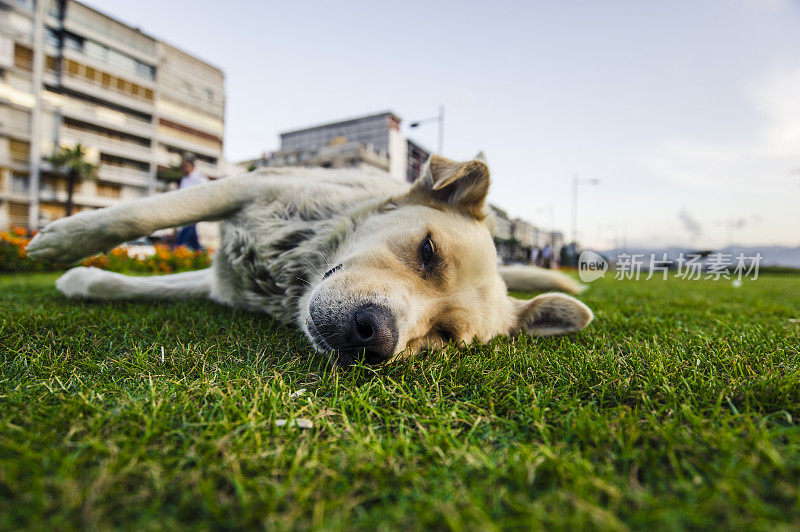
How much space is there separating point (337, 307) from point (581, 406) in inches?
Result: 44.9

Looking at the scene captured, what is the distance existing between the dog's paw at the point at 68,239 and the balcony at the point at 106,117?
158ft

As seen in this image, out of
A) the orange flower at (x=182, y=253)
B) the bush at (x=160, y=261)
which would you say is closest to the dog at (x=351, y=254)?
the bush at (x=160, y=261)

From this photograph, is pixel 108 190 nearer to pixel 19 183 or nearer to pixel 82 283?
pixel 19 183

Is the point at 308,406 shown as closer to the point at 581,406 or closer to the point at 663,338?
the point at 581,406

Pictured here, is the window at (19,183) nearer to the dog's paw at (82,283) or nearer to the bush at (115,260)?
the bush at (115,260)

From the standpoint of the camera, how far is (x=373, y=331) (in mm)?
1842

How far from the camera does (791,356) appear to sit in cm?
234

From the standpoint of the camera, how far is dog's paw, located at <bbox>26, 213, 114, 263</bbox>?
2.68 m

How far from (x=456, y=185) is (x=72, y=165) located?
47.5 metres

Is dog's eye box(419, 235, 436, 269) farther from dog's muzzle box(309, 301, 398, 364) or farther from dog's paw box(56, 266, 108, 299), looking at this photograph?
dog's paw box(56, 266, 108, 299)

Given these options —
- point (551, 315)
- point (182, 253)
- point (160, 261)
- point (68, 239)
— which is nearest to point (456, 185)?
point (551, 315)

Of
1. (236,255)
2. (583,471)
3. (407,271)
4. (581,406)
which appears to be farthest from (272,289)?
(583,471)

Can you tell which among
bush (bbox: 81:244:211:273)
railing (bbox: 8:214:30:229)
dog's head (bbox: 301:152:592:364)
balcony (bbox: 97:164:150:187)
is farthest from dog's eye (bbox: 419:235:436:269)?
balcony (bbox: 97:164:150:187)

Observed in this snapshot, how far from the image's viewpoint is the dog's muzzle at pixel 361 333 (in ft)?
6.06
